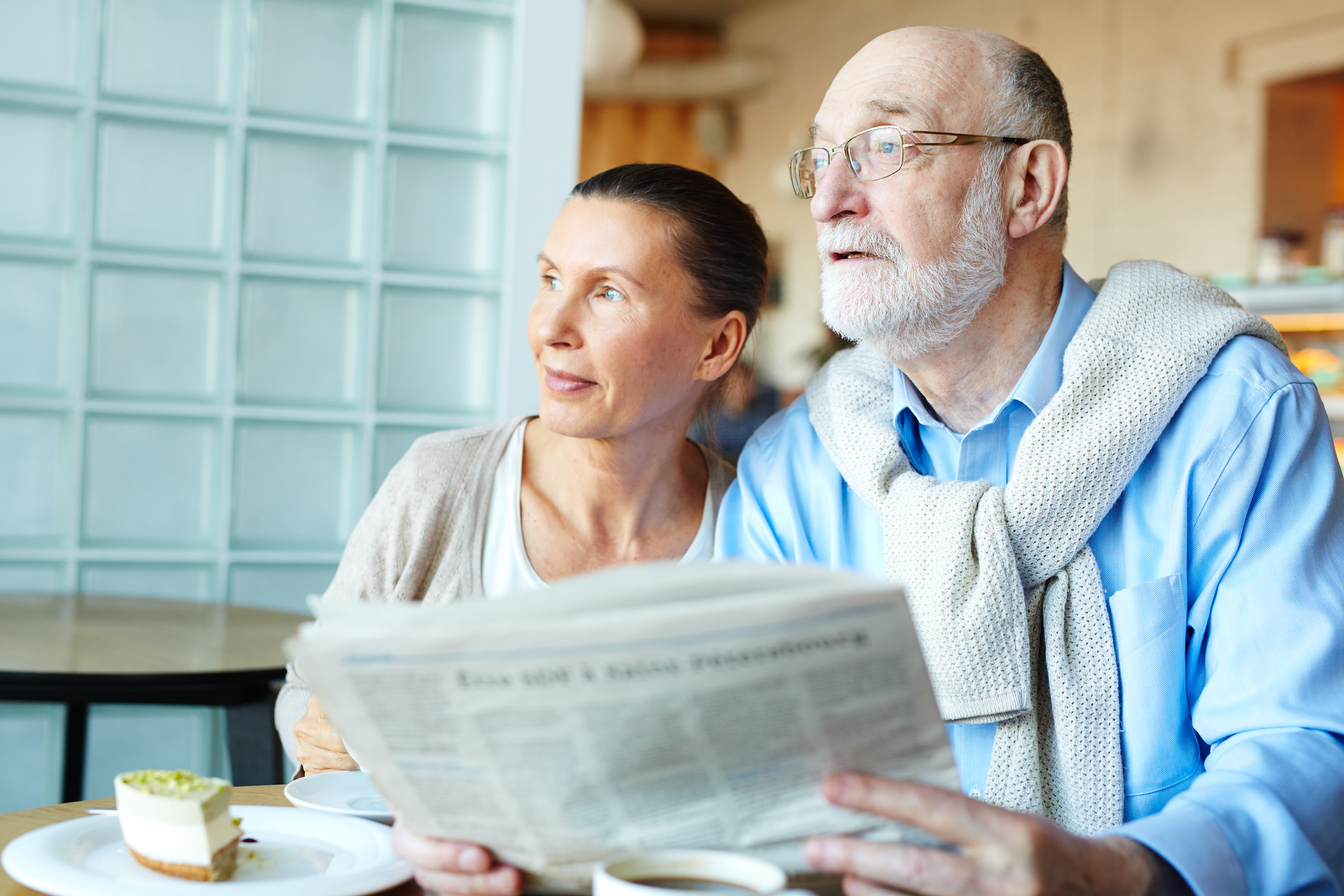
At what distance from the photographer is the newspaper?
0.63 meters

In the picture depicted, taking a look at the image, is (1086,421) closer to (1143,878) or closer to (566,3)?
(1143,878)

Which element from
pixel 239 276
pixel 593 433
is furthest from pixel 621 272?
pixel 239 276

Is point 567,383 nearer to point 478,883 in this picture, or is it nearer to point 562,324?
point 562,324

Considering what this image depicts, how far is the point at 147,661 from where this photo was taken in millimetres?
1745

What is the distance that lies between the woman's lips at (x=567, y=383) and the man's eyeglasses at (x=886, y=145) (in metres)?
0.39

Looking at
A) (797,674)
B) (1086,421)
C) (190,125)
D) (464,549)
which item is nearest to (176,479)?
(190,125)

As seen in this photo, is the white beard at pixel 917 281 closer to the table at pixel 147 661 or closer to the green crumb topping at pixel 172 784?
the green crumb topping at pixel 172 784

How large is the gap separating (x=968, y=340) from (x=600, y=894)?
2.80 ft

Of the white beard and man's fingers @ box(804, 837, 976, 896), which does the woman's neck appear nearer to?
the white beard

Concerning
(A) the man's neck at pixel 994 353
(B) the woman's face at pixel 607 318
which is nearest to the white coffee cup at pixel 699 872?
(A) the man's neck at pixel 994 353

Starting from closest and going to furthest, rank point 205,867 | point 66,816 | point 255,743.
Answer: point 205,867, point 66,816, point 255,743

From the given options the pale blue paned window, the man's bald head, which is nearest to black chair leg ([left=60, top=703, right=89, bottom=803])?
the pale blue paned window

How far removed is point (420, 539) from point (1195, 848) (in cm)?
98

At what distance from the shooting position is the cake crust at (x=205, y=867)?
78 cm
